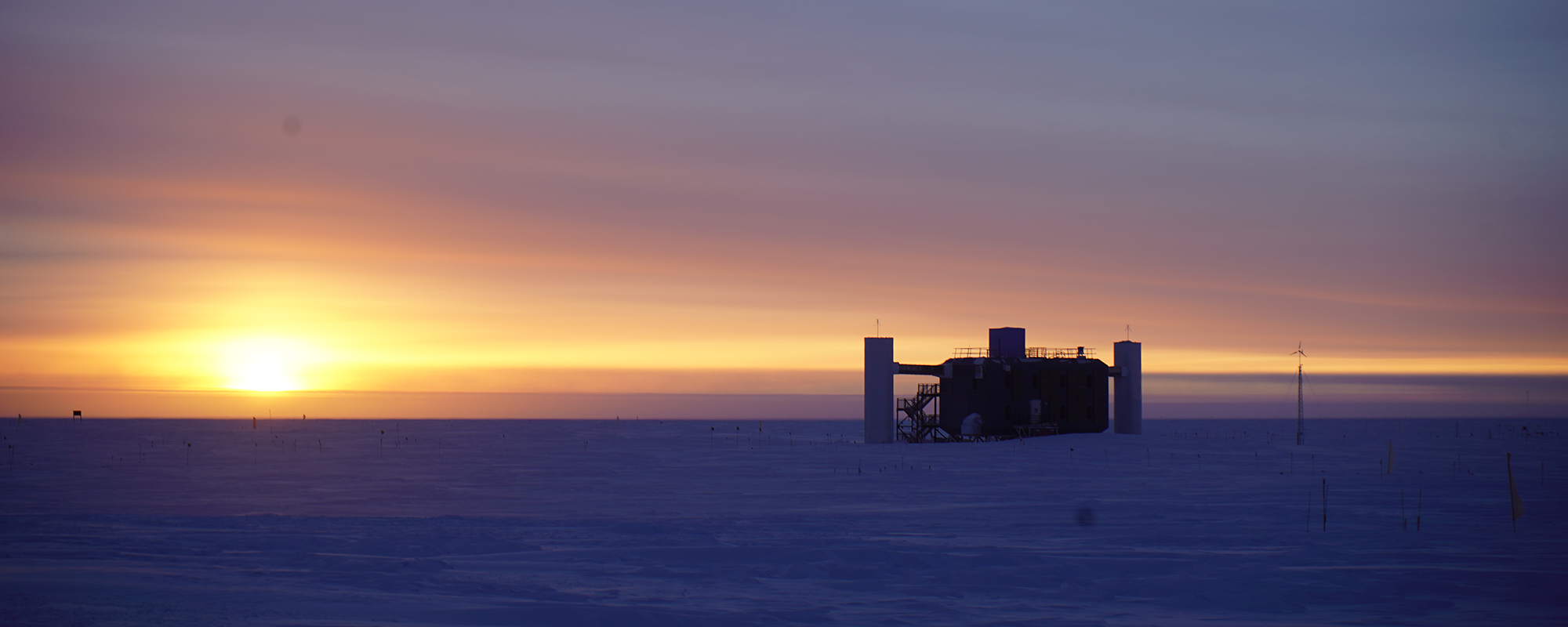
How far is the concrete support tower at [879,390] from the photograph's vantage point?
3649 inches

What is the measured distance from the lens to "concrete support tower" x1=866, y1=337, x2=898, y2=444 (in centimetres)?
9269

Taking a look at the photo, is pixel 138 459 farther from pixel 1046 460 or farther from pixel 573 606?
pixel 573 606

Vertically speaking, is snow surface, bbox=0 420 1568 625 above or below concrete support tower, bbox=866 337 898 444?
below

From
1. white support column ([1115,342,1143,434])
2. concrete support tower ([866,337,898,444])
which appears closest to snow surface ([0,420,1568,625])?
concrete support tower ([866,337,898,444])

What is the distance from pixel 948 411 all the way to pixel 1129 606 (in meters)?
75.1

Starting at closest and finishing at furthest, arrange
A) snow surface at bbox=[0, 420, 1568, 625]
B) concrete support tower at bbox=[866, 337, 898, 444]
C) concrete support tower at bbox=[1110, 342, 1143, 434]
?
snow surface at bbox=[0, 420, 1568, 625] → concrete support tower at bbox=[866, 337, 898, 444] → concrete support tower at bbox=[1110, 342, 1143, 434]

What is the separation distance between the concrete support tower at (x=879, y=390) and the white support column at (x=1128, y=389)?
991 inches

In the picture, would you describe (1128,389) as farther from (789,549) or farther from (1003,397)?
(789,549)

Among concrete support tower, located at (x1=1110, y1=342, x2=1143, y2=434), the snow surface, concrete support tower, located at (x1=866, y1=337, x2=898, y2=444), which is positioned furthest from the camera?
concrete support tower, located at (x1=1110, y1=342, x2=1143, y2=434)

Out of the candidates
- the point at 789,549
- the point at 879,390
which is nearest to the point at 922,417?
the point at 879,390

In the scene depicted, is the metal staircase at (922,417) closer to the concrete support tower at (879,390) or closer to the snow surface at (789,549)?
the concrete support tower at (879,390)

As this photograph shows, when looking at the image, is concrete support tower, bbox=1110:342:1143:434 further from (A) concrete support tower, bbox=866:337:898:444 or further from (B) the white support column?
(A) concrete support tower, bbox=866:337:898:444

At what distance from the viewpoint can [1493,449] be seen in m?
87.1

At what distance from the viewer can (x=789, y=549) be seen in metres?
29.6
